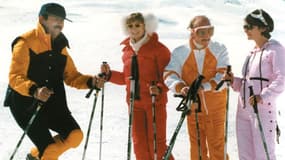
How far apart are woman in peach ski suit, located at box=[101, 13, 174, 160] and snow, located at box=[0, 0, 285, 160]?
0.20 meters

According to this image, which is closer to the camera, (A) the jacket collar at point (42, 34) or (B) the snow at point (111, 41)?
(A) the jacket collar at point (42, 34)

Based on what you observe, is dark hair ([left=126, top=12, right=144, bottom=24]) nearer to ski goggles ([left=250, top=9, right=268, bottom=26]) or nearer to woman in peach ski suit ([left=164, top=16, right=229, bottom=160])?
woman in peach ski suit ([left=164, top=16, right=229, bottom=160])

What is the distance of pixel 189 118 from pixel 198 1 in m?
25.7

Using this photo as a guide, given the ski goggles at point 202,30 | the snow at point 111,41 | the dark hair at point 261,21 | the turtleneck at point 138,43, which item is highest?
the dark hair at point 261,21

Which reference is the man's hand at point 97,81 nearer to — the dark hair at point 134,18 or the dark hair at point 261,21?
the dark hair at point 134,18

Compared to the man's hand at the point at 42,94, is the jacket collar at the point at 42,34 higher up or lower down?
higher up

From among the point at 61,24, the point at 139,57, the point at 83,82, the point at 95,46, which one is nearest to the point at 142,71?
the point at 139,57

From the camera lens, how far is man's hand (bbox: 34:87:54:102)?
438cm

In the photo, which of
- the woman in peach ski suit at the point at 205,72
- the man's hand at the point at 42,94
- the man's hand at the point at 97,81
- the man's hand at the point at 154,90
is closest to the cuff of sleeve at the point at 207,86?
the woman in peach ski suit at the point at 205,72

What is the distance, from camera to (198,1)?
29875 mm

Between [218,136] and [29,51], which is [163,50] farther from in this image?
[29,51]

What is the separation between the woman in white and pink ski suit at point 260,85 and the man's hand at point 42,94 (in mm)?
1622

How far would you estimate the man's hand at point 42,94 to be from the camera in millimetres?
Result: 4379

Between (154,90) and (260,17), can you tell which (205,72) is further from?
(260,17)
